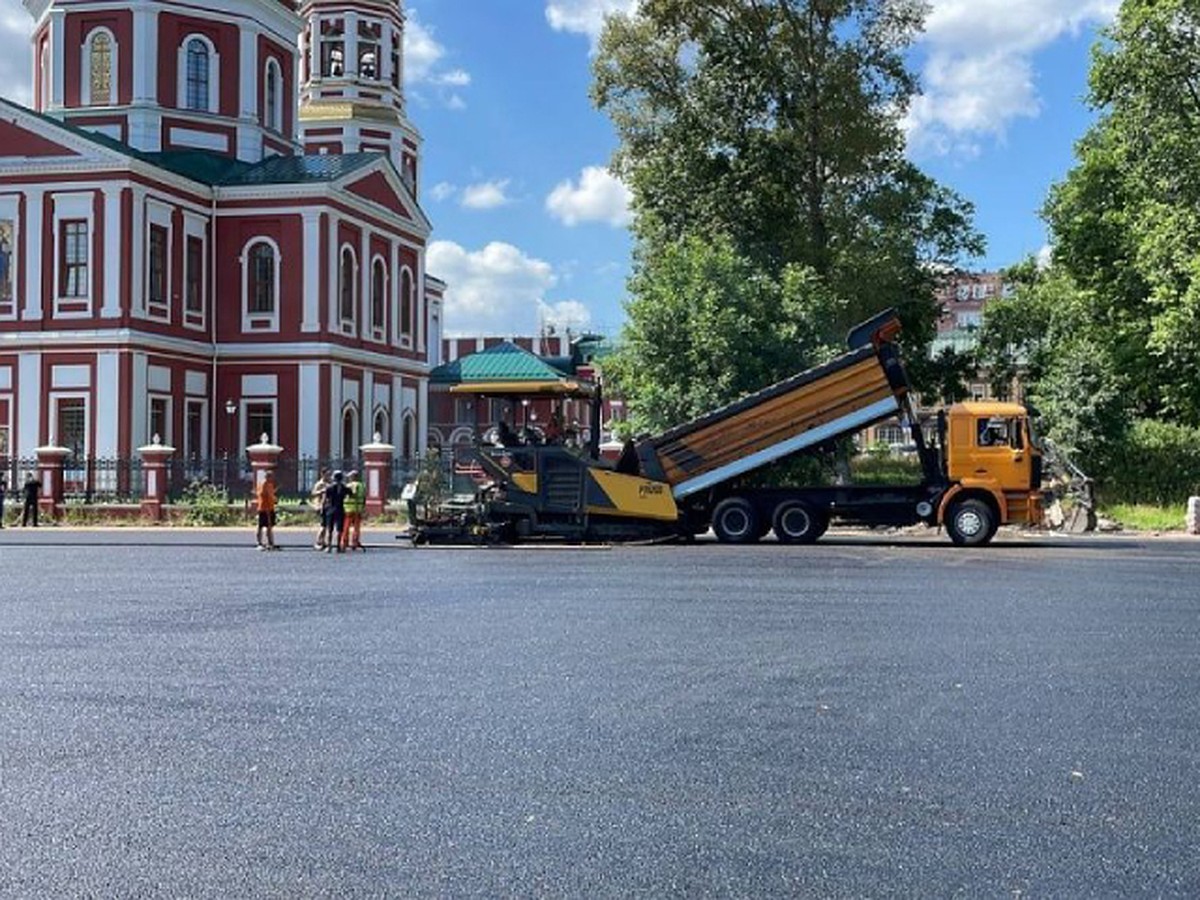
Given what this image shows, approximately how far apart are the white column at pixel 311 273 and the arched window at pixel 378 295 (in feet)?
14.8

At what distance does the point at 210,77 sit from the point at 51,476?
19.4 meters

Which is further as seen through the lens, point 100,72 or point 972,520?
point 100,72

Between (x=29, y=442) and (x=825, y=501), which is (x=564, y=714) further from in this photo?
(x=29, y=442)

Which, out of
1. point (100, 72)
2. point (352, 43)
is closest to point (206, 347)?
point (100, 72)

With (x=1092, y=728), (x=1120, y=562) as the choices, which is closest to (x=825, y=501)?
→ (x=1120, y=562)

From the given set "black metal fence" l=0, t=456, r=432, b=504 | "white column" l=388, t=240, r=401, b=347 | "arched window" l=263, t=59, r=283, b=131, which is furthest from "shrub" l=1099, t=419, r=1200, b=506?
→ "arched window" l=263, t=59, r=283, b=131

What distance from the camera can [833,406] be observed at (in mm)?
26172

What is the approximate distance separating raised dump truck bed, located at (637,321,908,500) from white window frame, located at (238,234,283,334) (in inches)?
944

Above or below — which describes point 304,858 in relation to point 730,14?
below

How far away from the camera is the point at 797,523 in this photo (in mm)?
26562

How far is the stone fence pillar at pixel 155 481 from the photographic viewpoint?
35.1 meters

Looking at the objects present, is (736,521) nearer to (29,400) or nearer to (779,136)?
(779,136)

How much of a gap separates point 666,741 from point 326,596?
29.7 ft

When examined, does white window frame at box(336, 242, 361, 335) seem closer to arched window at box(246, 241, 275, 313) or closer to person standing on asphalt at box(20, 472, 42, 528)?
arched window at box(246, 241, 275, 313)
